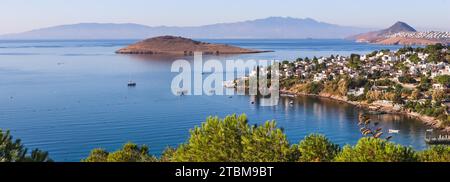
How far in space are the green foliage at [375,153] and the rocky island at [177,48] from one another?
175 ft

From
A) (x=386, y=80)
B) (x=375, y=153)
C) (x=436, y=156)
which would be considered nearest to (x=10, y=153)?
(x=375, y=153)

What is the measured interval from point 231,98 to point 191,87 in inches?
149

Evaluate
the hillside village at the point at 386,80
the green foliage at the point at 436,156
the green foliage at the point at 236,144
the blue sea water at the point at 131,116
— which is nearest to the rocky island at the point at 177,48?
the hillside village at the point at 386,80

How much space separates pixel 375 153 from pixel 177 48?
57.4m

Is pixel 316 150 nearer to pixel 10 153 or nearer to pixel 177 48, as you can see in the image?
pixel 10 153

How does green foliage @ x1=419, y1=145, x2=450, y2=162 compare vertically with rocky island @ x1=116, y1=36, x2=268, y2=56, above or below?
below

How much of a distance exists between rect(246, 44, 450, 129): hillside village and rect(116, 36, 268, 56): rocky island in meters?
26.8

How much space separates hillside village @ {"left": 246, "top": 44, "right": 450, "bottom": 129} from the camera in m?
19.9

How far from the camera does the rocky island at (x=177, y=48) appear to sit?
60.1 m

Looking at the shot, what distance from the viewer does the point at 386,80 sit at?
80.8 feet

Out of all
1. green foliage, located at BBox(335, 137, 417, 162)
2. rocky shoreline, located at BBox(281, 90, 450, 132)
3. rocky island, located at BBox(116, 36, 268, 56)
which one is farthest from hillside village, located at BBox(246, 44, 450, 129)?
rocky island, located at BBox(116, 36, 268, 56)

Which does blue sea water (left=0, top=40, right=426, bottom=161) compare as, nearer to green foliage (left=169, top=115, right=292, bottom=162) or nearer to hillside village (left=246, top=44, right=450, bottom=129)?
hillside village (left=246, top=44, right=450, bottom=129)

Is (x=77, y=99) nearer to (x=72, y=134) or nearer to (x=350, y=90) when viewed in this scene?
(x=72, y=134)
